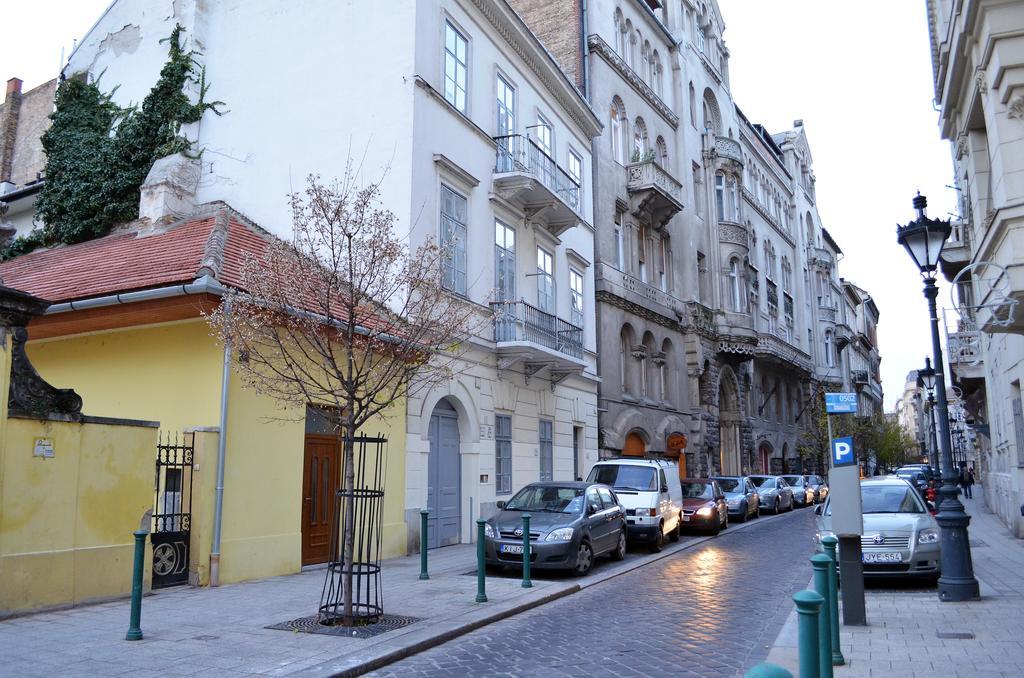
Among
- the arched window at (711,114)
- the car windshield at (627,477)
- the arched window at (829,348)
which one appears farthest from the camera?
the arched window at (829,348)

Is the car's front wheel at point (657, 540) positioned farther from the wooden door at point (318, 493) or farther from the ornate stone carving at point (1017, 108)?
the ornate stone carving at point (1017, 108)

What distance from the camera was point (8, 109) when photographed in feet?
94.6

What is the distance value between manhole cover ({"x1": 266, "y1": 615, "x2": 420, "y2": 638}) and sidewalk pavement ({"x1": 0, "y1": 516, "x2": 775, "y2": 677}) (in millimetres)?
128

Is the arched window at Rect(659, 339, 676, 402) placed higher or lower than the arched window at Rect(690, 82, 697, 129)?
lower

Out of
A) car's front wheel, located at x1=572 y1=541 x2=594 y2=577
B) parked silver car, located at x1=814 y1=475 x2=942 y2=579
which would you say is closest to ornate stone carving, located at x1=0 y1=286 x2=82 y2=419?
car's front wheel, located at x1=572 y1=541 x2=594 y2=577

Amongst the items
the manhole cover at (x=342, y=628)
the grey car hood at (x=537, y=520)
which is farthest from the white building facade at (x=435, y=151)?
the manhole cover at (x=342, y=628)

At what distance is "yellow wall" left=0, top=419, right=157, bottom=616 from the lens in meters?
9.66

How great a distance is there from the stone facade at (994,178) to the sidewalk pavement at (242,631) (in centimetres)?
763

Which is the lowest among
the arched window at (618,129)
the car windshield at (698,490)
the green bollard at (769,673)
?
the green bollard at (769,673)

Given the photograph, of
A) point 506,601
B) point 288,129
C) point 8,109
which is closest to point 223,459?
point 506,601

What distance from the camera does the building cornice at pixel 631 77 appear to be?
29156 mm

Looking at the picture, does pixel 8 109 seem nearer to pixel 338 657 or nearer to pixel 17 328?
pixel 17 328

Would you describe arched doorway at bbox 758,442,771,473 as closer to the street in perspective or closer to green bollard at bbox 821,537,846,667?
the street in perspective

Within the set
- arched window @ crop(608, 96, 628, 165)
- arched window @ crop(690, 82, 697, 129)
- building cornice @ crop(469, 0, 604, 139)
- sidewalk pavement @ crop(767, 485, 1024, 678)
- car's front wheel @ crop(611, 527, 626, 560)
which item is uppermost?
arched window @ crop(690, 82, 697, 129)
